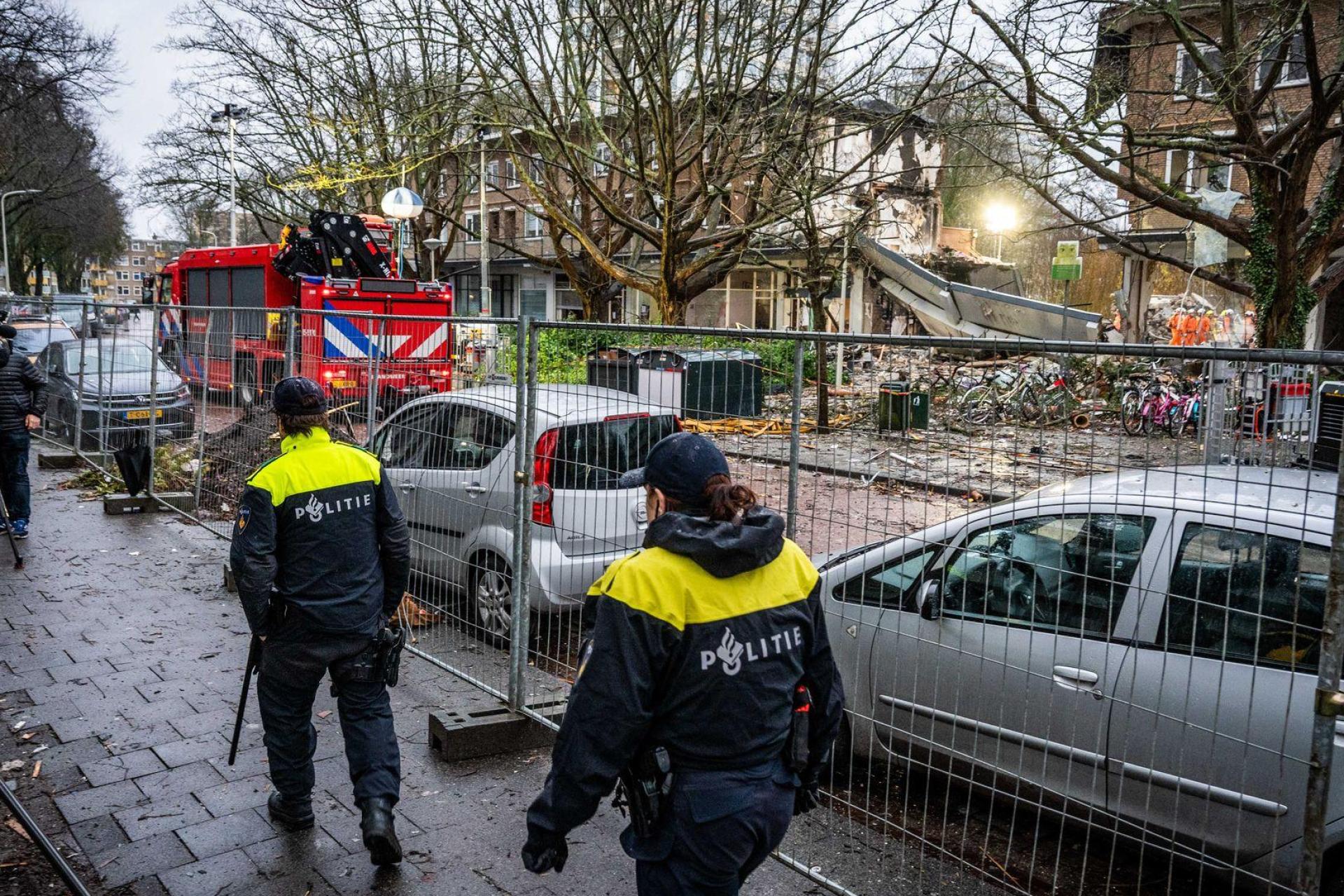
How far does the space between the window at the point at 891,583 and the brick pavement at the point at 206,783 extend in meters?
0.96

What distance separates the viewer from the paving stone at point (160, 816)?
416 centimetres

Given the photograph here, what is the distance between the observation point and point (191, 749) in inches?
193

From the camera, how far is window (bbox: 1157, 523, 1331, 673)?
9.96ft

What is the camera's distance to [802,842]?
413 centimetres

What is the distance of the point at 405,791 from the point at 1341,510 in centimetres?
366

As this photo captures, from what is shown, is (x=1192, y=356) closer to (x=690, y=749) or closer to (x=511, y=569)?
(x=690, y=749)

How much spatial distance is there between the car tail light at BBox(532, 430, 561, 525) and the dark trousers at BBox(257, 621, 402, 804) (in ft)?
3.32

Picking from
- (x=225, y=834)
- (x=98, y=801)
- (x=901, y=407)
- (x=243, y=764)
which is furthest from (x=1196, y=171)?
(x=98, y=801)

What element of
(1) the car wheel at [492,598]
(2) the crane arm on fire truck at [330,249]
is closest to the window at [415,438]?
(1) the car wheel at [492,598]

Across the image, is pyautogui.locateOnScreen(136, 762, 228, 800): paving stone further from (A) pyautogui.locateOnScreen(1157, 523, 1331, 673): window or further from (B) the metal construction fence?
(A) pyautogui.locateOnScreen(1157, 523, 1331, 673): window

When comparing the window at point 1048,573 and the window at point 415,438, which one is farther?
the window at point 415,438

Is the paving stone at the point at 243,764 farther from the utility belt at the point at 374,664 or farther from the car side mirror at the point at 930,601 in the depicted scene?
the car side mirror at the point at 930,601

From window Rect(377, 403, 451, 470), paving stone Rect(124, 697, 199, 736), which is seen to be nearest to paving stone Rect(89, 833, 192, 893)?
paving stone Rect(124, 697, 199, 736)

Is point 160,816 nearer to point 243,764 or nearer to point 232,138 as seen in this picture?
point 243,764
